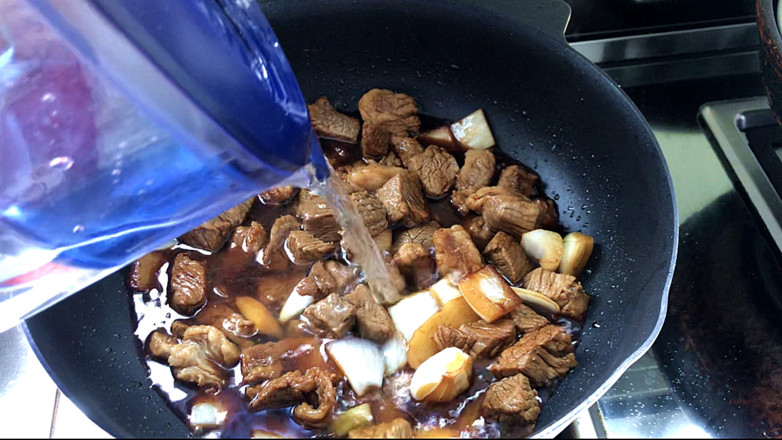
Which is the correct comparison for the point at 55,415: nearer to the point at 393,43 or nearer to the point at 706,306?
the point at 393,43

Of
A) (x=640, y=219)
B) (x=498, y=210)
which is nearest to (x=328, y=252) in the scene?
(x=498, y=210)

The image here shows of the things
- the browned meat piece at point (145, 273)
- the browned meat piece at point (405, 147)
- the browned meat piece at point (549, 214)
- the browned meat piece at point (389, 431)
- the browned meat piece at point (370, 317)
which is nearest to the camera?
the browned meat piece at point (389, 431)

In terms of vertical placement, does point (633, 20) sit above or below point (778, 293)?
above

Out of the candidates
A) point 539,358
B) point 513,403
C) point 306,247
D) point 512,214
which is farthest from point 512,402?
point 306,247

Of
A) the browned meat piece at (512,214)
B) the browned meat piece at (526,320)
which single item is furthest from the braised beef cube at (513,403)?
the browned meat piece at (512,214)

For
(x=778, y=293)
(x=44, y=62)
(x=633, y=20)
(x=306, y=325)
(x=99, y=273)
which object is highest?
(x=44, y=62)

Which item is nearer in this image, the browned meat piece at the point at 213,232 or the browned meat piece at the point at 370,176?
the browned meat piece at the point at 213,232

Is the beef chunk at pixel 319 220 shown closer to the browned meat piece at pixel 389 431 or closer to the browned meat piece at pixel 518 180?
the browned meat piece at pixel 518 180
